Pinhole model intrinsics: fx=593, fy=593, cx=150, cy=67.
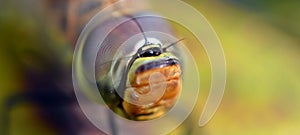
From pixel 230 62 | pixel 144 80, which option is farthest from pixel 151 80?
pixel 230 62

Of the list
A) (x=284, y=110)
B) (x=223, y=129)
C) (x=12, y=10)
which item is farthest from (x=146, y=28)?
(x=284, y=110)

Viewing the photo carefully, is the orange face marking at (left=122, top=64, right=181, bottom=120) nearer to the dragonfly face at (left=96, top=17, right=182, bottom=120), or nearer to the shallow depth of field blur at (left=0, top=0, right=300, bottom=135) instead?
the dragonfly face at (left=96, top=17, right=182, bottom=120)

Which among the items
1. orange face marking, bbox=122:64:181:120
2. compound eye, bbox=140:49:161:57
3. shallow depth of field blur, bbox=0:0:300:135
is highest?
shallow depth of field blur, bbox=0:0:300:135

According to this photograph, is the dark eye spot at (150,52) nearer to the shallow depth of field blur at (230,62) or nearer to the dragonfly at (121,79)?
the dragonfly at (121,79)

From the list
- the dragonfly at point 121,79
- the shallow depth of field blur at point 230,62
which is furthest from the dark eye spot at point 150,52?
the shallow depth of field blur at point 230,62

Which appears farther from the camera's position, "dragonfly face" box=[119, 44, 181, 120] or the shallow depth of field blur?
the shallow depth of field blur

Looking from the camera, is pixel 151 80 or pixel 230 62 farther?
pixel 230 62

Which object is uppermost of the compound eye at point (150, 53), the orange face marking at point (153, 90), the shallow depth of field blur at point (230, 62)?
the shallow depth of field blur at point (230, 62)

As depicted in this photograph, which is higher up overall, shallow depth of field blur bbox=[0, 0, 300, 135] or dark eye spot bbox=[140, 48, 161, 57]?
shallow depth of field blur bbox=[0, 0, 300, 135]

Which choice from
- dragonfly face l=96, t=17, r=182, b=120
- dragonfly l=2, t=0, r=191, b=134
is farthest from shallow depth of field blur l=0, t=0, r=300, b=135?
dragonfly face l=96, t=17, r=182, b=120

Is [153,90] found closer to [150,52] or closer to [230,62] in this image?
[150,52]
